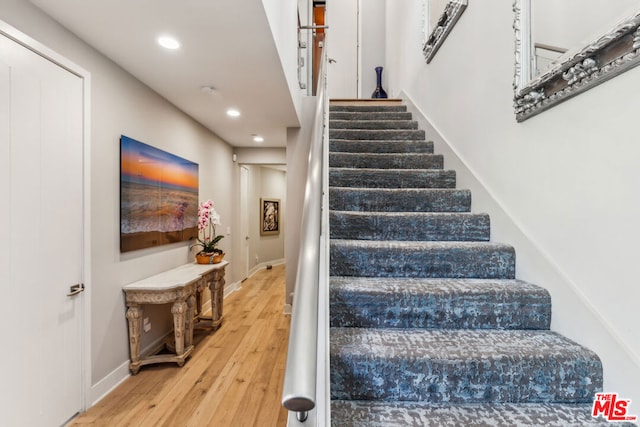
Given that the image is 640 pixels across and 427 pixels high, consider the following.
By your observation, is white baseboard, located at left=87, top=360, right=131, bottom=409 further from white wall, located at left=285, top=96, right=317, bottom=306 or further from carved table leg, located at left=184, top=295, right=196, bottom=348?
white wall, located at left=285, top=96, right=317, bottom=306

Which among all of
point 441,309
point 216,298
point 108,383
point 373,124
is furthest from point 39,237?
point 373,124

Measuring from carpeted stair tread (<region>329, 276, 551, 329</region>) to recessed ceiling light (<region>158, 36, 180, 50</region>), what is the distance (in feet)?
5.84

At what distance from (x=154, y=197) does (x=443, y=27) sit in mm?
2969

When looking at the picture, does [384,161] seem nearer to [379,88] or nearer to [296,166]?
[296,166]

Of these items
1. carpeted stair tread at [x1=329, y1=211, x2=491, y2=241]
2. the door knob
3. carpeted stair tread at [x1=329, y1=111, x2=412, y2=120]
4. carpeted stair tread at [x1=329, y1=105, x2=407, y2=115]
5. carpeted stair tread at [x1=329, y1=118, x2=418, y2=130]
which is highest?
carpeted stair tread at [x1=329, y1=105, x2=407, y2=115]

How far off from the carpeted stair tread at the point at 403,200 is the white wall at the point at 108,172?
1.62 m

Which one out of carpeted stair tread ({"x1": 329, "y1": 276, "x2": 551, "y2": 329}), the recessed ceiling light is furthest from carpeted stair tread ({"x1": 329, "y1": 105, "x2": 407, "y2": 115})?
carpeted stair tread ({"x1": 329, "y1": 276, "x2": 551, "y2": 329})

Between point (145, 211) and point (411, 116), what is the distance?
116 inches

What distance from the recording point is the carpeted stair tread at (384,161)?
2602mm

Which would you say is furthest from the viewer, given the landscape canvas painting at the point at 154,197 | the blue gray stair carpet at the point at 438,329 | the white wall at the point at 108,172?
the landscape canvas painting at the point at 154,197

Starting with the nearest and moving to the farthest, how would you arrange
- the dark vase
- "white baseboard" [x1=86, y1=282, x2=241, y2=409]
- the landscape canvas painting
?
1. "white baseboard" [x1=86, y1=282, x2=241, y2=409]
2. the landscape canvas painting
3. the dark vase

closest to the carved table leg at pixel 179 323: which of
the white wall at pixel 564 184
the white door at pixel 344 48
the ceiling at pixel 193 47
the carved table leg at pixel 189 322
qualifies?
the carved table leg at pixel 189 322

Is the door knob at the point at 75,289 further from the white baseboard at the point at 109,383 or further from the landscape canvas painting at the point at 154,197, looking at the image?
the white baseboard at the point at 109,383

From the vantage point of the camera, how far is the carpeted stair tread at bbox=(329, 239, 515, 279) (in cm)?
162
